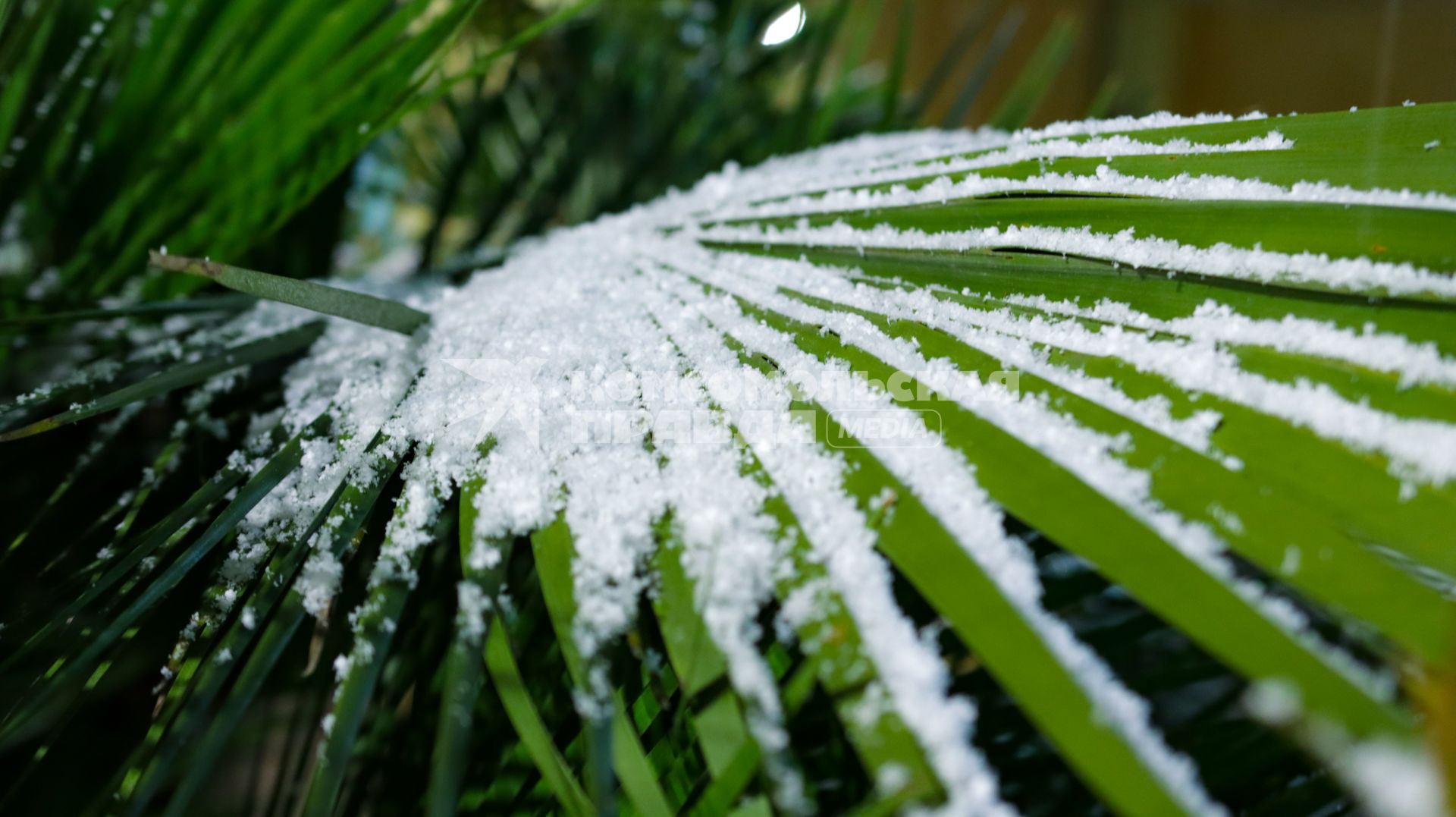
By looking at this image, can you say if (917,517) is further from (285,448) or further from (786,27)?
(786,27)

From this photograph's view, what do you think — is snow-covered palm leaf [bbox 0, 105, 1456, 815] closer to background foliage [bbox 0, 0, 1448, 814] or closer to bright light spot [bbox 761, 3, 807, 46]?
background foliage [bbox 0, 0, 1448, 814]

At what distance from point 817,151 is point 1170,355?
15.7 inches

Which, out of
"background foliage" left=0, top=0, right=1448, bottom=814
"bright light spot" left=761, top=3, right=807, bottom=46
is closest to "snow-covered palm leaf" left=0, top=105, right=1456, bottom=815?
"background foliage" left=0, top=0, right=1448, bottom=814

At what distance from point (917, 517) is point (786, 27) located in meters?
0.76

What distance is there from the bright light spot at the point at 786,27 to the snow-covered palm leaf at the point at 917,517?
1.77ft

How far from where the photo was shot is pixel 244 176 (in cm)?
49

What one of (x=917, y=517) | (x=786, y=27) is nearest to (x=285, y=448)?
(x=917, y=517)

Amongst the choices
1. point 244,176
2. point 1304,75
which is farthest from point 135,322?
point 1304,75

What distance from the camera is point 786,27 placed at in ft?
2.81

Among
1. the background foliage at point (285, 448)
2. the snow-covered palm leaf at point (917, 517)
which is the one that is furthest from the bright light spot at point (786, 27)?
the snow-covered palm leaf at point (917, 517)

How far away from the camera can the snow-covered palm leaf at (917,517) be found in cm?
20

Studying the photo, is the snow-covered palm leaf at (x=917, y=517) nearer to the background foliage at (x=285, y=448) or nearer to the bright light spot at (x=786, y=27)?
the background foliage at (x=285, y=448)

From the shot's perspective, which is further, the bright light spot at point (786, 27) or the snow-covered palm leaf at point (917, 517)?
the bright light spot at point (786, 27)

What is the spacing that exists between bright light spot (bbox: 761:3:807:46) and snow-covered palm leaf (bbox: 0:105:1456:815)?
0.54 m
